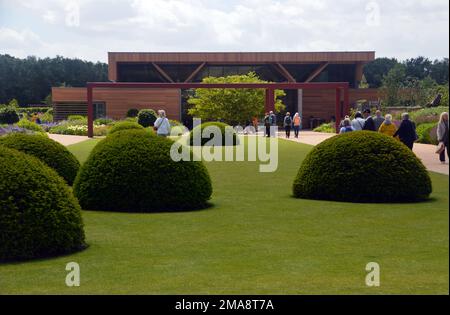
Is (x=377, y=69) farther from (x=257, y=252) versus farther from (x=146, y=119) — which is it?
(x=257, y=252)

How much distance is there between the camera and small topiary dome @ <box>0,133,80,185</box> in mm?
13914

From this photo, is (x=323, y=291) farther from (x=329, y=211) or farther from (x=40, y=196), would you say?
Result: (x=329, y=211)

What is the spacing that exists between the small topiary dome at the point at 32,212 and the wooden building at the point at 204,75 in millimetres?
62364

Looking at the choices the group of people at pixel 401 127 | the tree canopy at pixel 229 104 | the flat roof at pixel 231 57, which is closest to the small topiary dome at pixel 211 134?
the group of people at pixel 401 127

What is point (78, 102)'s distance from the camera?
72.9 meters

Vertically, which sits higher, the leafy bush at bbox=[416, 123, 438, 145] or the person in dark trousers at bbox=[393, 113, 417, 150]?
the person in dark trousers at bbox=[393, 113, 417, 150]

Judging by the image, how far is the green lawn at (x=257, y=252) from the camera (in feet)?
20.3

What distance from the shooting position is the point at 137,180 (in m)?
11.6

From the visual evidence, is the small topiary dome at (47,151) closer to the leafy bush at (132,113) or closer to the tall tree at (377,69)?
the leafy bush at (132,113)

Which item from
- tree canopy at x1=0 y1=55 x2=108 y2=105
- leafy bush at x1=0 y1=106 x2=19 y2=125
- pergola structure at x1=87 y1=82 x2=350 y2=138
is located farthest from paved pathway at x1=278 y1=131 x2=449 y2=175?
tree canopy at x1=0 y1=55 x2=108 y2=105

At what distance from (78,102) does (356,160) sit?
62659 mm

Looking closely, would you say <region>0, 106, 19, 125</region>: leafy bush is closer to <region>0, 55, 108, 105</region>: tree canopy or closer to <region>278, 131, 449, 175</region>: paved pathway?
<region>0, 55, 108, 105</region>: tree canopy

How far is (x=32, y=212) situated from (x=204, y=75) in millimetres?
72406

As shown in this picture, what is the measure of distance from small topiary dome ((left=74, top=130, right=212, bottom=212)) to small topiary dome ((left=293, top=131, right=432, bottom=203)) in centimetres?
253
